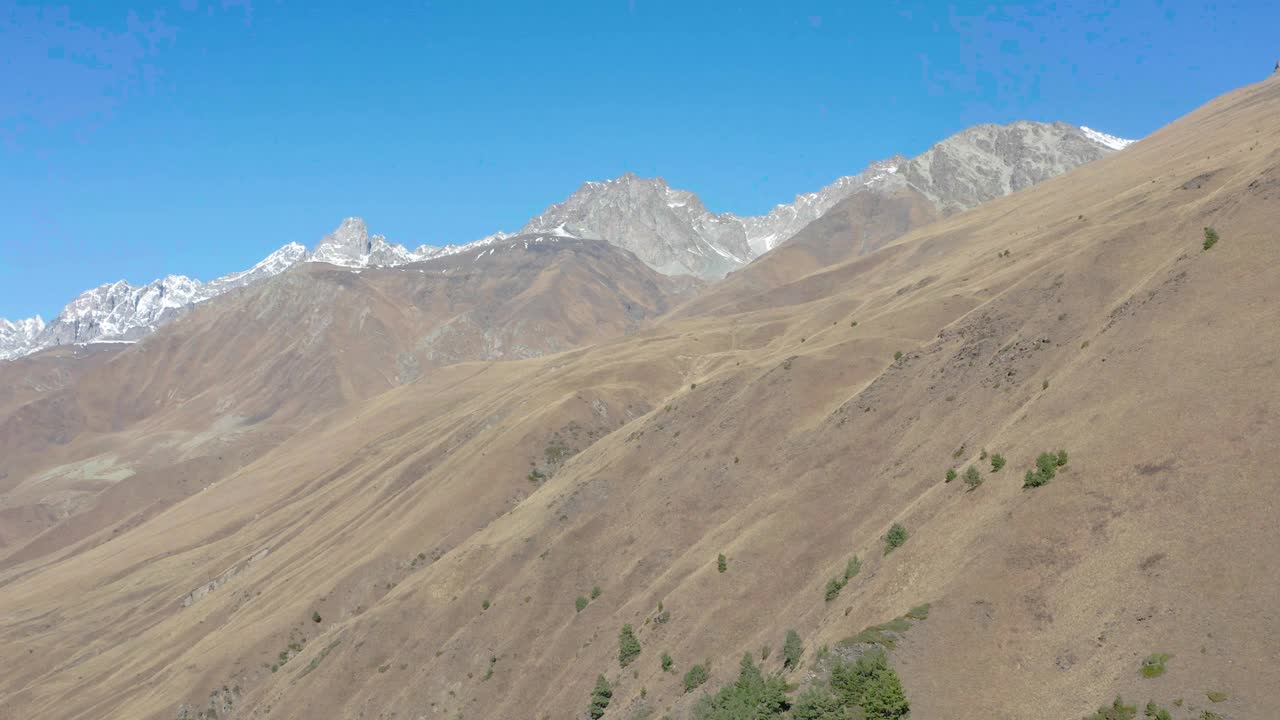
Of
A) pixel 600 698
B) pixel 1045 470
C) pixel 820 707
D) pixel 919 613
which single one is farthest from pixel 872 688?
pixel 600 698

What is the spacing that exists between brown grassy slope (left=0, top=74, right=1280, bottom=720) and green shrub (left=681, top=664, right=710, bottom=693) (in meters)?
1.27

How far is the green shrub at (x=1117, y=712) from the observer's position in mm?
30572

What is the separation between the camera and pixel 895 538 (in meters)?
46.6

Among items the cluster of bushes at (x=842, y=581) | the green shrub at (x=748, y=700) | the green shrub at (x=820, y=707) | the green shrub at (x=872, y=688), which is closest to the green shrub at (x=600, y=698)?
the green shrub at (x=748, y=700)

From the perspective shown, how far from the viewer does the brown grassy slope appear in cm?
3600

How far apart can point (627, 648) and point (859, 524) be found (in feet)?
52.2

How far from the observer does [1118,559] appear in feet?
122

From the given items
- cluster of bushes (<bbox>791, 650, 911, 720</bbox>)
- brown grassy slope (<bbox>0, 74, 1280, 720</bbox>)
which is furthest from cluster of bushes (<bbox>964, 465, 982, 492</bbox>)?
cluster of bushes (<bbox>791, 650, 911, 720</bbox>)

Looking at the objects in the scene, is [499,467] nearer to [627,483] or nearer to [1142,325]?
[627,483]

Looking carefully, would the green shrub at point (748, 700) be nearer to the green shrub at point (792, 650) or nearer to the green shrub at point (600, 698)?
the green shrub at point (792, 650)

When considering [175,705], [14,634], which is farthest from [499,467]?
[14,634]

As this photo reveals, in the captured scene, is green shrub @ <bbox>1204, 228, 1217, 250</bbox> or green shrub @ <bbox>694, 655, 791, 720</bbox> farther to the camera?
green shrub @ <bbox>1204, 228, 1217, 250</bbox>

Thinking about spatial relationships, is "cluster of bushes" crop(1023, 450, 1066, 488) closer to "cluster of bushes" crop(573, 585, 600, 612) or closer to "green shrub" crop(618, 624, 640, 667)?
"green shrub" crop(618, 624, 640, 667)

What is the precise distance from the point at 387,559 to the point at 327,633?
33.4 feet
